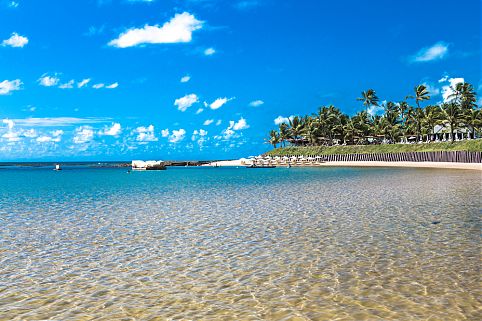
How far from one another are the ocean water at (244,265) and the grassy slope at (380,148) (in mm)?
79083

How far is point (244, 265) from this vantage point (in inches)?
445

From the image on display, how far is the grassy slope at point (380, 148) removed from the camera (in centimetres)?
9369

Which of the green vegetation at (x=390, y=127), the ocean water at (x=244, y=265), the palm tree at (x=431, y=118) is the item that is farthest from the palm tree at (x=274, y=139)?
the ocean water at (x=244, y=265)

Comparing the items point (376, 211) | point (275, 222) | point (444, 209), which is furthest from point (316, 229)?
point (444, 209)

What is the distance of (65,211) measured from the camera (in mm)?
22781

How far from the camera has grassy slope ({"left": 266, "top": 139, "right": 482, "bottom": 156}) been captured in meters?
93.7

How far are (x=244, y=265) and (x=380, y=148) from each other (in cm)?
11725

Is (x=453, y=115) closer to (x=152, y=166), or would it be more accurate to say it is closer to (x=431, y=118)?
(x=431, y=118)

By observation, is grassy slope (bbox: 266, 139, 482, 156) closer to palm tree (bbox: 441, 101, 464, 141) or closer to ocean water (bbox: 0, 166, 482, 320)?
palm tree (bbox: 441, 101, 464, 141)

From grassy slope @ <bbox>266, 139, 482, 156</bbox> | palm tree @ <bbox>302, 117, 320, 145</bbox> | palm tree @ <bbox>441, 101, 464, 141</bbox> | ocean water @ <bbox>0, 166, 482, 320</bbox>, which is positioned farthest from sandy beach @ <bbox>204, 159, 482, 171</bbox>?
ocean water @ <bbox>0, 166, 482, 320</bbox>

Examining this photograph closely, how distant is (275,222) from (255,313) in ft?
33.8

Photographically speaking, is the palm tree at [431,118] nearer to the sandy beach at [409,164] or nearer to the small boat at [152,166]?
the sandy beach at [409,164]

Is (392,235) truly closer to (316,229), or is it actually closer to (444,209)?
(316,229)

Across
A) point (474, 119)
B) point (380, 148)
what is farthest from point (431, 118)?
point (380, 148)
